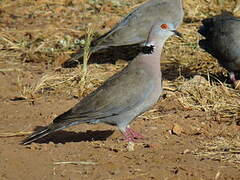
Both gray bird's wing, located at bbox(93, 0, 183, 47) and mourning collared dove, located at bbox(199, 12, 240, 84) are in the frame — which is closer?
mourning collared dove, located at bbox(199, 12, 240, 84)

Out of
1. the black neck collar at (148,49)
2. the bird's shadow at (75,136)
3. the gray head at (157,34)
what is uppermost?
the gray head at (157,34)

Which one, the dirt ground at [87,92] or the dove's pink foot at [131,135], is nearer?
the dirt ground at [87,92]

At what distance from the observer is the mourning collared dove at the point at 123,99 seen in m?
5.49

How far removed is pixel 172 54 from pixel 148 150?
3486mm

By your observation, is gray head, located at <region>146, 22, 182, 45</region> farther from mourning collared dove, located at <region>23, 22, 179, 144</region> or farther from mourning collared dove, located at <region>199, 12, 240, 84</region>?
mourning collared dove, located at <region>199, 12, 240, 84</region>

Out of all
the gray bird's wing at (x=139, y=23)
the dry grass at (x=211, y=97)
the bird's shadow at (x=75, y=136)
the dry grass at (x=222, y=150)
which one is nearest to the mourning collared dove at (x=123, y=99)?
the bird's shadow at (x=75, y=136)

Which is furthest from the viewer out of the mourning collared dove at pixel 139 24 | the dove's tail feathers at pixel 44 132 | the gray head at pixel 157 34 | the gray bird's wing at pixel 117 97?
the mourning collared dove at pixel 139 24

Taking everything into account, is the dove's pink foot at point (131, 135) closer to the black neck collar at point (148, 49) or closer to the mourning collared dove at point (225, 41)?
the black neck collar at point (148, 49)

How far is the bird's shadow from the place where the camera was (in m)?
5.97

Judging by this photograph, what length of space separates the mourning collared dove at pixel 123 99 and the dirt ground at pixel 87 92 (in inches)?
8.0

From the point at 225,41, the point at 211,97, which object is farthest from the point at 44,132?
the point at 225,41

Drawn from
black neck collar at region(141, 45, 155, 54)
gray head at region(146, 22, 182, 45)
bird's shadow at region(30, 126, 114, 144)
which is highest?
gray head at region(146, 22, 182, 45)

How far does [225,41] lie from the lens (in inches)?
290

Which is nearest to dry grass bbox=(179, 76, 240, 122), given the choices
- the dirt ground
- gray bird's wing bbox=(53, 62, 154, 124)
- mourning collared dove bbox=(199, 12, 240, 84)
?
the dirt ground
